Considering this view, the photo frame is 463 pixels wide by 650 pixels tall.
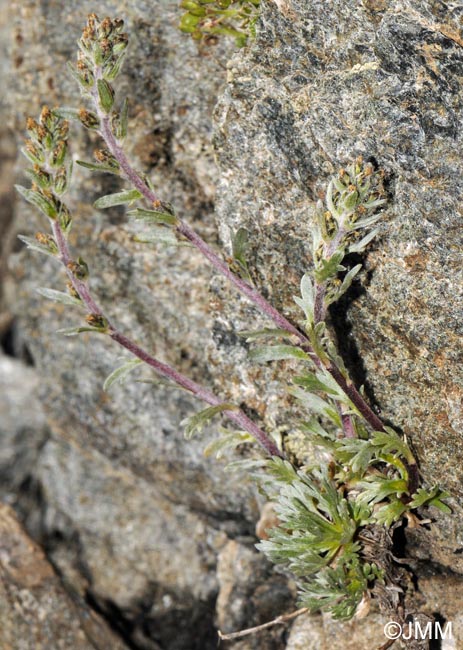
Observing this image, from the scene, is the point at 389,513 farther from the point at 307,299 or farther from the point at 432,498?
the point at 307,299

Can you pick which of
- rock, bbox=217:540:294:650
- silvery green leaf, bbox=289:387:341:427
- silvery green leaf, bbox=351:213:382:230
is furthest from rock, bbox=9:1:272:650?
silvery green leaf, bbox=351:213:382:230

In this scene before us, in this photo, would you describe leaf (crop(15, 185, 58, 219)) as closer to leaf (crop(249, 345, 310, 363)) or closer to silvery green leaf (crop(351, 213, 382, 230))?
leaf (crop(249, 345, 310, 363))

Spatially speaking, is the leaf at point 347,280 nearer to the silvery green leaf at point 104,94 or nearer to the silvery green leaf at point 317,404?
the silvery green leaf at point 317,404

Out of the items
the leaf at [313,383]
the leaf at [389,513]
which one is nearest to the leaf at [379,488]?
the leaf at [389,513]

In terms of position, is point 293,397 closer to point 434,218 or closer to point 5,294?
point 434,218

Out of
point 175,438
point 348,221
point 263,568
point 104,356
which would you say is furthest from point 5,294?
point 348,221

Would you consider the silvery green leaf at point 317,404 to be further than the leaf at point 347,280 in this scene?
Yes
